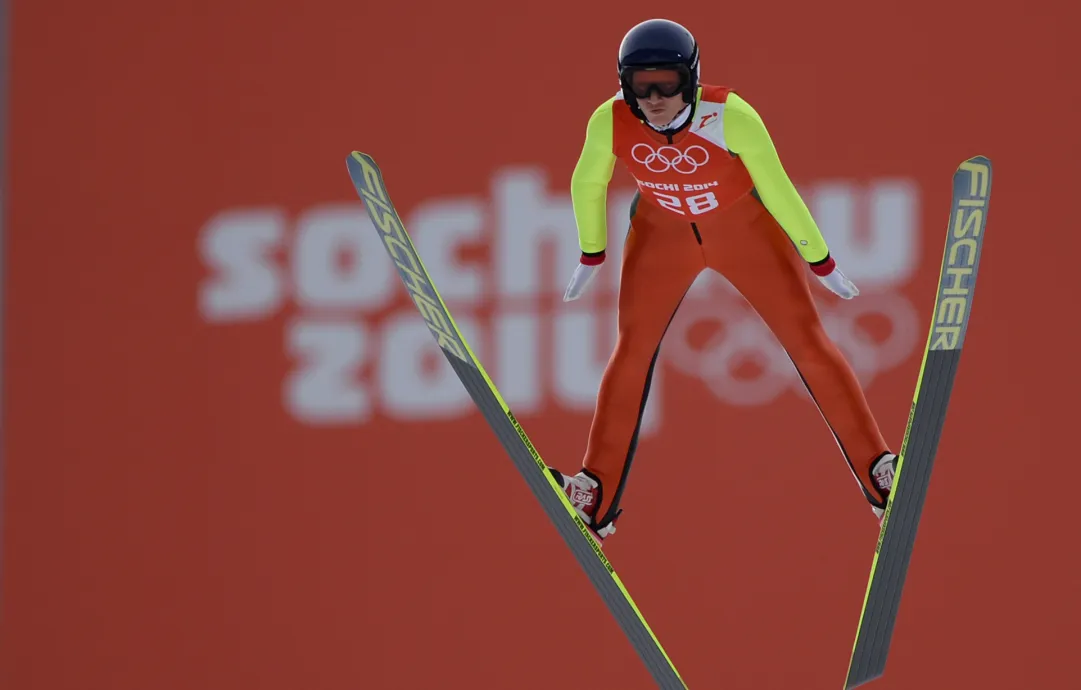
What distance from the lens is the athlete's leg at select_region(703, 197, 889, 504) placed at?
2490 millimetres

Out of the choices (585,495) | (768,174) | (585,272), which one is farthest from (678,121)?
(585,495)

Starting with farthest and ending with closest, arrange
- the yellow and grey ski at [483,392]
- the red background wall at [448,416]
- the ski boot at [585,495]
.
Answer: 1. the red background wall at [448,416]
2. the ski boot at [585,495]
3. the yellow and grey ski at [483,392]

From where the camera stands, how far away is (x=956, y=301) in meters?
2.31

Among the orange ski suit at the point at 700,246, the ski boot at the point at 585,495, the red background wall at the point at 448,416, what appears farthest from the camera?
the red background wall at the point at 448,416

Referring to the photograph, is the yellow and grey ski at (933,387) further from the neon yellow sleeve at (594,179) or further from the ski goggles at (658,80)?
the neon yellow sleeve at (594,179)

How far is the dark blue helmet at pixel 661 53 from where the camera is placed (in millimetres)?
2271

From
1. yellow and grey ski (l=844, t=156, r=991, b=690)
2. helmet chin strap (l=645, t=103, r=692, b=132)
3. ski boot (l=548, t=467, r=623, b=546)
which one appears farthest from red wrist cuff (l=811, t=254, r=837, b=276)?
ski boot (l=548, t=467, r=623, b=546)

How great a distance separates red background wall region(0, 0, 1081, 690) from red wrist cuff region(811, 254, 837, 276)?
1.85 m

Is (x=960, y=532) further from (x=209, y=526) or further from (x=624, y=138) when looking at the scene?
(x=209, y=526)

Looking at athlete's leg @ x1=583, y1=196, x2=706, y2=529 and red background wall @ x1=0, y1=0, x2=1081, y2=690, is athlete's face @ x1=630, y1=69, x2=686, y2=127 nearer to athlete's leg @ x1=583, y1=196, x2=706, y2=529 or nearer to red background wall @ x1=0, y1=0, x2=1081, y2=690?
athlete's leg @ x1=583, y1=196, x2=706, y2=529

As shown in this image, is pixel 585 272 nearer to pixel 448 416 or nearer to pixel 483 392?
pixel 483 392

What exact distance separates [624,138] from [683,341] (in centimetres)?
207

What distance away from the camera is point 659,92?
2.30 meters

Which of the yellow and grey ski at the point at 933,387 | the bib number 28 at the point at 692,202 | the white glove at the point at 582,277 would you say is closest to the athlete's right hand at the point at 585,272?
the white glove at the point at 582,277
